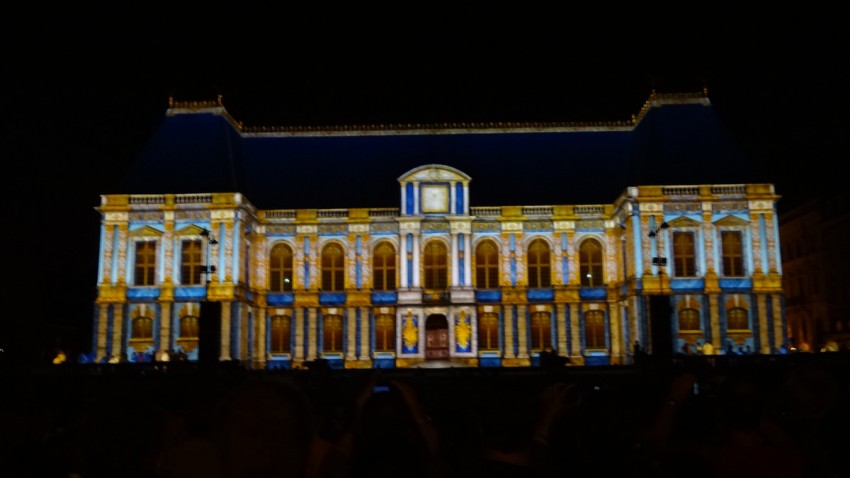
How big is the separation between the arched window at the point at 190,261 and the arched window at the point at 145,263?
65.8 inches

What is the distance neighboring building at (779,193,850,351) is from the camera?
51562mm

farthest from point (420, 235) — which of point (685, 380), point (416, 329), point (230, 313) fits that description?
point (685, 380)

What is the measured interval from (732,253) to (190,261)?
30319mm

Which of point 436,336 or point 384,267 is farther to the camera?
point 384,267

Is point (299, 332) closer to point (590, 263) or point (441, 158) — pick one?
point (441, 158)

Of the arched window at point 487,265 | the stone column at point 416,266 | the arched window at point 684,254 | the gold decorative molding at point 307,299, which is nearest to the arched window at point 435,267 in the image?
the stone column at point 416,266

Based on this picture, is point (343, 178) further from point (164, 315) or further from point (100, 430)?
point (100, 430)

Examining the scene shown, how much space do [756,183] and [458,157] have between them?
18020mm

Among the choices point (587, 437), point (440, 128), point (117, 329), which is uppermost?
point (440, 128)

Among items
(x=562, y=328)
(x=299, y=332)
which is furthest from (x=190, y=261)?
(x=562, y=328)

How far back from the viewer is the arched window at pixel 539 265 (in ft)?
158

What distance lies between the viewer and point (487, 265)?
4816 centimetres

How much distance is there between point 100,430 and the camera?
197 inches

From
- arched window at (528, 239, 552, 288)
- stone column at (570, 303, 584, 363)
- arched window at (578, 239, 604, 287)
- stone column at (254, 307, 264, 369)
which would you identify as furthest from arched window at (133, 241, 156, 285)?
arched window at (578, 239, 604, 287)
